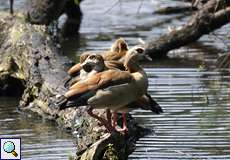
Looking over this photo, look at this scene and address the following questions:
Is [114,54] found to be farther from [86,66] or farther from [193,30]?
[193,30]

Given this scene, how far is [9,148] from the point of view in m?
8.88

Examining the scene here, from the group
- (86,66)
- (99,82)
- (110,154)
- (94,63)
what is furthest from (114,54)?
(110,154)

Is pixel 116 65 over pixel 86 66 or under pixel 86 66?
under

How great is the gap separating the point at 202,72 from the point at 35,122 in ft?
12.4

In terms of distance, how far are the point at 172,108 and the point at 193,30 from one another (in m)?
3.79

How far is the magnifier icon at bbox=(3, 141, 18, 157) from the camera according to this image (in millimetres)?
8758

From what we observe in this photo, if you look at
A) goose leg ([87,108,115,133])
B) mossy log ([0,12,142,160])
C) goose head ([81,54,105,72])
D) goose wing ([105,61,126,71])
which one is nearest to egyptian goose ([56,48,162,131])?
goose leg ([87,108,115,133])

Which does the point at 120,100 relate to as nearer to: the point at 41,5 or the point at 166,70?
the point at 166,70

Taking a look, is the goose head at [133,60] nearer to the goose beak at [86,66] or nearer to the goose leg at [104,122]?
the goose beak at [86,66]

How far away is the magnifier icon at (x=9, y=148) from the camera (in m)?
8.76

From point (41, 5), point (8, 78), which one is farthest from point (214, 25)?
point (8, 78)

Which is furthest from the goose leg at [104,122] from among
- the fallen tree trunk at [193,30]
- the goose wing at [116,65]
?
the fallen tree trunk at [193,30]

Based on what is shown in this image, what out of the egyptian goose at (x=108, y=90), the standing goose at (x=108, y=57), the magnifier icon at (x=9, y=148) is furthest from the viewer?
the standing goose at (x=108, y=57)

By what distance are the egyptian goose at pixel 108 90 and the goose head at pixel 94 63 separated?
0.12 m
